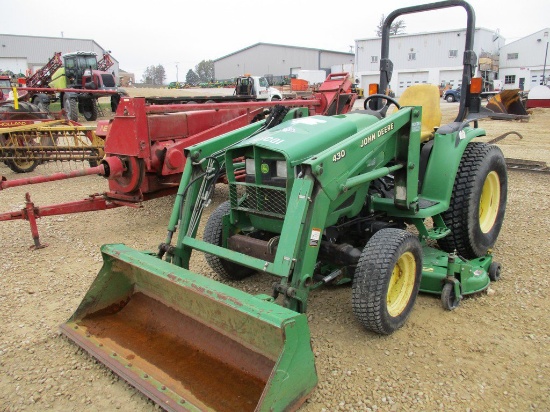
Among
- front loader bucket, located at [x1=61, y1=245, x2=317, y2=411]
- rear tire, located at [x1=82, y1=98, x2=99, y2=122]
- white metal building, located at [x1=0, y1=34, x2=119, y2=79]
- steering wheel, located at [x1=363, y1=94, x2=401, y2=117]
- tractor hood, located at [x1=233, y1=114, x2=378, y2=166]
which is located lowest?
front loader bucket, located at [x1=61, y1=245, x2=317, y2=411]

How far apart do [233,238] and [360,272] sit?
35.1 inches

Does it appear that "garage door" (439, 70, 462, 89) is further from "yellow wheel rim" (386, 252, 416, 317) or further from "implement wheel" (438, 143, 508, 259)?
"yellow wheel rim" (386, 252, 416, 317)

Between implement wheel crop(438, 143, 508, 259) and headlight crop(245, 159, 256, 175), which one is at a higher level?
headlight crop(245, 159, 256, 175)

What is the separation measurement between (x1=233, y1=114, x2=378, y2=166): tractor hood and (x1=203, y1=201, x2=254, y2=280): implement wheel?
0.63 metres

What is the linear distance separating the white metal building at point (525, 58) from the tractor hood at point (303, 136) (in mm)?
44665

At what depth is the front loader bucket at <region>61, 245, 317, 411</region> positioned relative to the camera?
2.24m

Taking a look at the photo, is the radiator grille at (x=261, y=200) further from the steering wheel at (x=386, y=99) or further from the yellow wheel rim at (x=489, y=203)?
the yellow wheel rim at (x=489, y=203)

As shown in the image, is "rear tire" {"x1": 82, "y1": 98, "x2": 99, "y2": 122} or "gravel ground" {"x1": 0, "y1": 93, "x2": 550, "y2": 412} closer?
"gravel ground" {"x1": 0, "y1": 93, "x2": 550, "y2": 412}

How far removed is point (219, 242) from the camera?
348cm

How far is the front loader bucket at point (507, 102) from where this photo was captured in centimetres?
1358

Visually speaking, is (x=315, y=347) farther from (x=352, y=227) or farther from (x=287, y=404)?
(x=352, y=227)

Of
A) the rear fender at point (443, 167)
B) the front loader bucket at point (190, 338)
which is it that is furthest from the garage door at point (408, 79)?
the front loader bucket at point (190, 338)

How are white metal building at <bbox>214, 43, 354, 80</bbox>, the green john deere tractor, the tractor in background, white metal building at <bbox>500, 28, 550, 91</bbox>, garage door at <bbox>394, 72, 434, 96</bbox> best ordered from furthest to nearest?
white metal building at <bbox>214, 43, 354, 80</bbox>, white metal building at <bbox>500, 28, 550, 91</bbox>, garage door at <bbox>394, 72, 434, 96</bbox>, the tractor in background, the green john deere tractor

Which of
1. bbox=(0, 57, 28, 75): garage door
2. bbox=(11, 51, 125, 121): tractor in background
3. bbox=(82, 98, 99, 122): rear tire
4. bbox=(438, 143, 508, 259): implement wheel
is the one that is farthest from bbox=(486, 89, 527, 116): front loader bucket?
bbox=(0, 57, 28, 75): garage door
